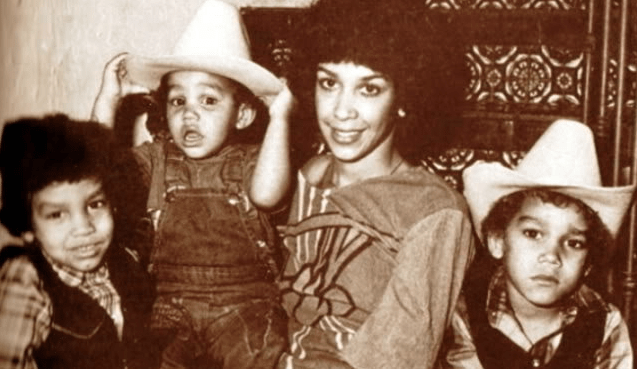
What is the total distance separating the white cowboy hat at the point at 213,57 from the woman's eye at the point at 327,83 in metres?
0.07

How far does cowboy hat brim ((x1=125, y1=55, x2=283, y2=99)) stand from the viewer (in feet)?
3.34

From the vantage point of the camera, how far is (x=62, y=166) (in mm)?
956

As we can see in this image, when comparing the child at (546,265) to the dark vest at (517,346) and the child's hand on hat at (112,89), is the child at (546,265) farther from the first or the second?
the child's hand on hat at (112,89)

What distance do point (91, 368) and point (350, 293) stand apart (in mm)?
303

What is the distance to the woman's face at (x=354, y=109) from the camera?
991mm

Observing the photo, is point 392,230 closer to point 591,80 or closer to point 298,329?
point 298,329

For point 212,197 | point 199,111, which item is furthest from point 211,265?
point 199,111

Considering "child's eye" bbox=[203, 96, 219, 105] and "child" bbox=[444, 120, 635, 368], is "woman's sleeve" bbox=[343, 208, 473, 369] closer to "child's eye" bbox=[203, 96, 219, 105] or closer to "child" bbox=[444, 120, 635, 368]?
"child" bbox=[444, 120, 635, 368]

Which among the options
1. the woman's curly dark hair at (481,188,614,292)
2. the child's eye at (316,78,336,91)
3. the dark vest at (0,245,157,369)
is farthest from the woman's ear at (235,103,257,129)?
the woman's curly dark hair at (481,188,614,292)

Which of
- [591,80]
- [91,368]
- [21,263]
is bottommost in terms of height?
[91,368]

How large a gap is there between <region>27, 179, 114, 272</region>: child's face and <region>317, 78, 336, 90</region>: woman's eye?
284 millimetres

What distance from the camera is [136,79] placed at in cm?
107

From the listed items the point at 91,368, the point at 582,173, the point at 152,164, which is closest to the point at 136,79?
the point at 152,164

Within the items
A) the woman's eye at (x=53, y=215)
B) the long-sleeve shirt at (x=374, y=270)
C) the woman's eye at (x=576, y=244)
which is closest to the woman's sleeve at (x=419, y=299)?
the long-sleeve shirt at (x=374, y=270)
